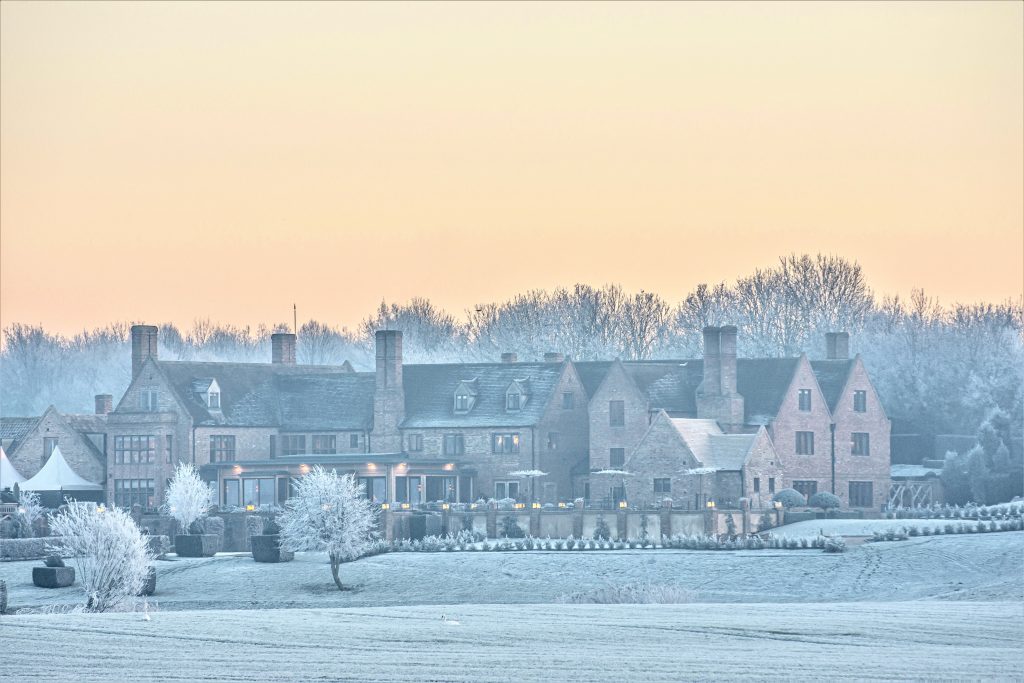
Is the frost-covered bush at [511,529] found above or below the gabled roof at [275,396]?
below

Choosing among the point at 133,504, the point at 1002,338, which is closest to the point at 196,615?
the point at 133,504

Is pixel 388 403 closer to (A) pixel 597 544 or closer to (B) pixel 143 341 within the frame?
(B) pixel 143 341

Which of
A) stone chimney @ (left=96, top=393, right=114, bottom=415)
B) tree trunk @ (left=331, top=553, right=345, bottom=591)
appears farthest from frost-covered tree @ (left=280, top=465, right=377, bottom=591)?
stone chimney @ (left=96, top=393, right=114, bottom=415)

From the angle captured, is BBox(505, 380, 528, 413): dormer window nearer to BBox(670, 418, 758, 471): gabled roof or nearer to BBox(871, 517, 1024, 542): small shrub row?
BBox(670, 418, 758, 471): gabled roof

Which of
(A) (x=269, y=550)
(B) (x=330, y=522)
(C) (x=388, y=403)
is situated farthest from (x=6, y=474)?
(B) (x=330, y=522)

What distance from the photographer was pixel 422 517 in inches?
3625

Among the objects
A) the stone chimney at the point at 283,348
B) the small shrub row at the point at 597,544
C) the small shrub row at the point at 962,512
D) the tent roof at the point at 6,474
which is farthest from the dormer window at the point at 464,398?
the tent roof at the point at 6,474

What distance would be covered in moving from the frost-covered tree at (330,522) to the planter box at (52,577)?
31.0 ft

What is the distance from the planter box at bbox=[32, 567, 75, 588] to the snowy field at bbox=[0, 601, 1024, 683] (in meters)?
20.6

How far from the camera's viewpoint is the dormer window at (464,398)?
106438mm

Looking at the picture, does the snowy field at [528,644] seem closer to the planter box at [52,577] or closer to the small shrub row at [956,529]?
the small shrub row at [956,529]

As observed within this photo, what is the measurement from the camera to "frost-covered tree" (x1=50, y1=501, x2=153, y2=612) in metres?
77.2

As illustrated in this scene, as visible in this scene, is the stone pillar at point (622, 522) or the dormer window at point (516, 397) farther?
the dormer window at point (516, 397)

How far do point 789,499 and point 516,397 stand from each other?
18.2m
